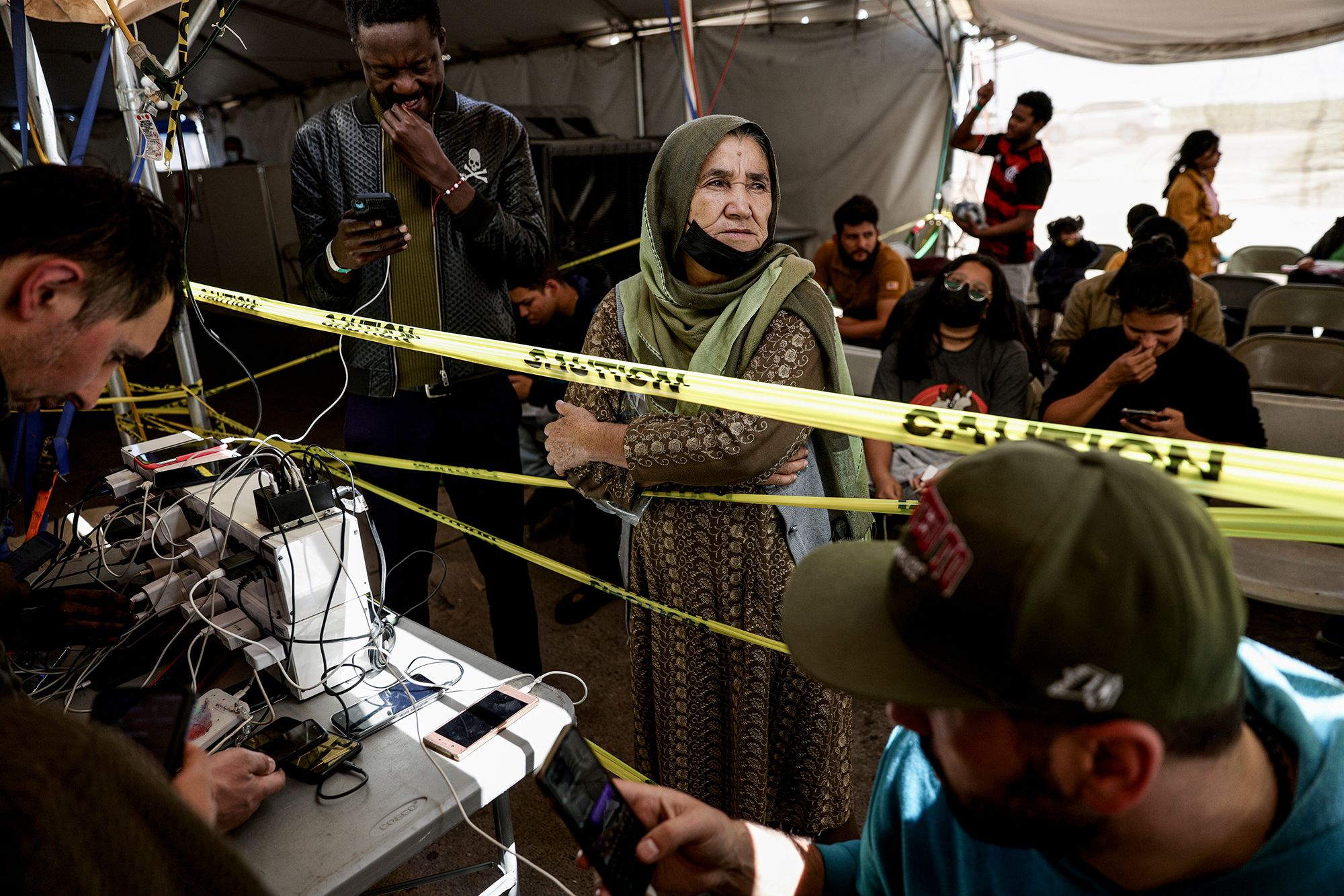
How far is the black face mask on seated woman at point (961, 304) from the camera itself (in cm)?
294

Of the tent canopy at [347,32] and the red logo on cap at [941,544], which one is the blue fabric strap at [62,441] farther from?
the tent canopy at [347,32]

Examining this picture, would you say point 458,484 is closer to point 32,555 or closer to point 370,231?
point 370,231

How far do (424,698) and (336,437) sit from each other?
4.90 metres

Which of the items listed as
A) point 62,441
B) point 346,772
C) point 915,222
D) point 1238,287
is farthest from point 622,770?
point 915,222

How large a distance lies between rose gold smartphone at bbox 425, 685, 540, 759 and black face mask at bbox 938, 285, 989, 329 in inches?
88.1

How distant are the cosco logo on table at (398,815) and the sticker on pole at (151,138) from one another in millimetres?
2125

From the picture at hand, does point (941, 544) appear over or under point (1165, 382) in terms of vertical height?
over

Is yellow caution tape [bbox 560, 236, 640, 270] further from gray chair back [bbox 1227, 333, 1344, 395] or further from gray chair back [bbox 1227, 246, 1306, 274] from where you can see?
gray chair back [bbox 1227, 246, 1306, 274]

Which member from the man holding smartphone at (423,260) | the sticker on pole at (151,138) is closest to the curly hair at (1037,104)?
the man holding smartphone at (423,260)

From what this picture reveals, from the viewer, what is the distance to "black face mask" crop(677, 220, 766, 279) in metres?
1.65

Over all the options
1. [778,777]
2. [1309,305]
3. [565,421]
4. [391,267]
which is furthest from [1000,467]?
[1309,305]

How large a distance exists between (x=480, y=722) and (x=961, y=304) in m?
2.35

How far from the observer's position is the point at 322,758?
4.35 ft

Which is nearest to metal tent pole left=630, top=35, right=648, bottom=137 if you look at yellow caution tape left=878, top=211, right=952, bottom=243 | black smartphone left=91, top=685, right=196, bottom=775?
yellow caution tape left=878, top=211, right=952, bottom=243
